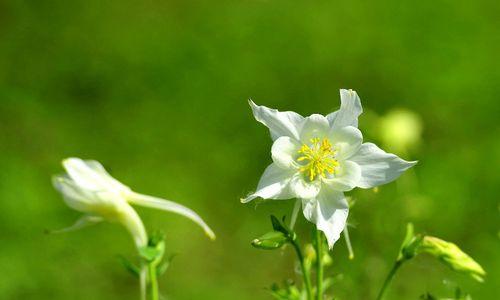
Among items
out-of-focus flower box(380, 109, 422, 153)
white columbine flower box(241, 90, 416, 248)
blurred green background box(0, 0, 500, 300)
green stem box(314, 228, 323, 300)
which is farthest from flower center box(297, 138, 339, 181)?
blurred green background box(0, 0, 500, 300)

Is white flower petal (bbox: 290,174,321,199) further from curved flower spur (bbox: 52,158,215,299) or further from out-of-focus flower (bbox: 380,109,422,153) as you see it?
out-of-focus flower (bbox: 380,109,422,153)

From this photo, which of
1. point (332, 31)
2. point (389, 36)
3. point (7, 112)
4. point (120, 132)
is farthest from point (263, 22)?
point (7, 112)

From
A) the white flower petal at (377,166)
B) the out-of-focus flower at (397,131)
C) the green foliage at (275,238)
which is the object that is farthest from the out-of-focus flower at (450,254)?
the out-of-focus flower at (397,131)

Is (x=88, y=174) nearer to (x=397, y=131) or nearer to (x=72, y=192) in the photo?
(x=72, y=192)

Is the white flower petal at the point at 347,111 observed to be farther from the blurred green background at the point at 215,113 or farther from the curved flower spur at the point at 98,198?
the blurred green background at the point at 215,113

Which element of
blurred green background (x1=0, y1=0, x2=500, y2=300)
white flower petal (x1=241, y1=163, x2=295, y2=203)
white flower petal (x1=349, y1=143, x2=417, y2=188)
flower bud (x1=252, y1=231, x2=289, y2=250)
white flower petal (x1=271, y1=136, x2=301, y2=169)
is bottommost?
flower bud (x1=252, y1=231, x2=289, y2=250)

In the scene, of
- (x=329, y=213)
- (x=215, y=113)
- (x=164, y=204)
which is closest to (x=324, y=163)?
(x=329, y=213)
